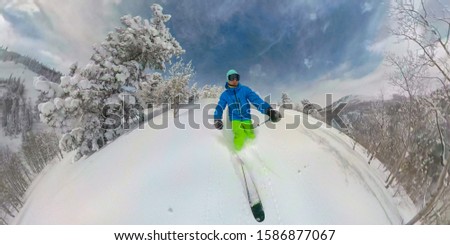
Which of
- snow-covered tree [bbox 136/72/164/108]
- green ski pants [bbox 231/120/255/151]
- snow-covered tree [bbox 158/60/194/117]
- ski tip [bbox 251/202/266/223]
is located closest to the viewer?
ski tip [bbox 251/202/266/223]

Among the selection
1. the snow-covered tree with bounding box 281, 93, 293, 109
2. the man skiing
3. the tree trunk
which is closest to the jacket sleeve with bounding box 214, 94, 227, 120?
the man skiing

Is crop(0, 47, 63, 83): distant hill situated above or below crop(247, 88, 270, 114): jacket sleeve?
above

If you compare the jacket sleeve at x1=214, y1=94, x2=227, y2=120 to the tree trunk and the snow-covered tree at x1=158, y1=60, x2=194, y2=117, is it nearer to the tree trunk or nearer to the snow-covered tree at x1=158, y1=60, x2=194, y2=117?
the snow-covered tree at x1=158, y1=60, x2=194, y2=117

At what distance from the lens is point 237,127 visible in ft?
14.4

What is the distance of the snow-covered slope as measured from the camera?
4012 millimetres

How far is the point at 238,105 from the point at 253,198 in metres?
1.08

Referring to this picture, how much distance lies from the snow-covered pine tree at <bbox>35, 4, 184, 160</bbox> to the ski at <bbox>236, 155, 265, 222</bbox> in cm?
198

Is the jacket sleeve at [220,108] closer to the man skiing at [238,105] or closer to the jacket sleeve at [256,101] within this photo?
the man skiing at [238,105]

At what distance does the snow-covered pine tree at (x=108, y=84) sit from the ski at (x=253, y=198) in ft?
6.49

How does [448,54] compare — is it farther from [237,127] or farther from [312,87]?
[237,127]

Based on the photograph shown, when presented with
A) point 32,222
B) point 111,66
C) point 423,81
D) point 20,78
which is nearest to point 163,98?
point 111,66

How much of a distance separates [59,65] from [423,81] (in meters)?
4.81

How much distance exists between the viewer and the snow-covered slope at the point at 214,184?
158 inches
